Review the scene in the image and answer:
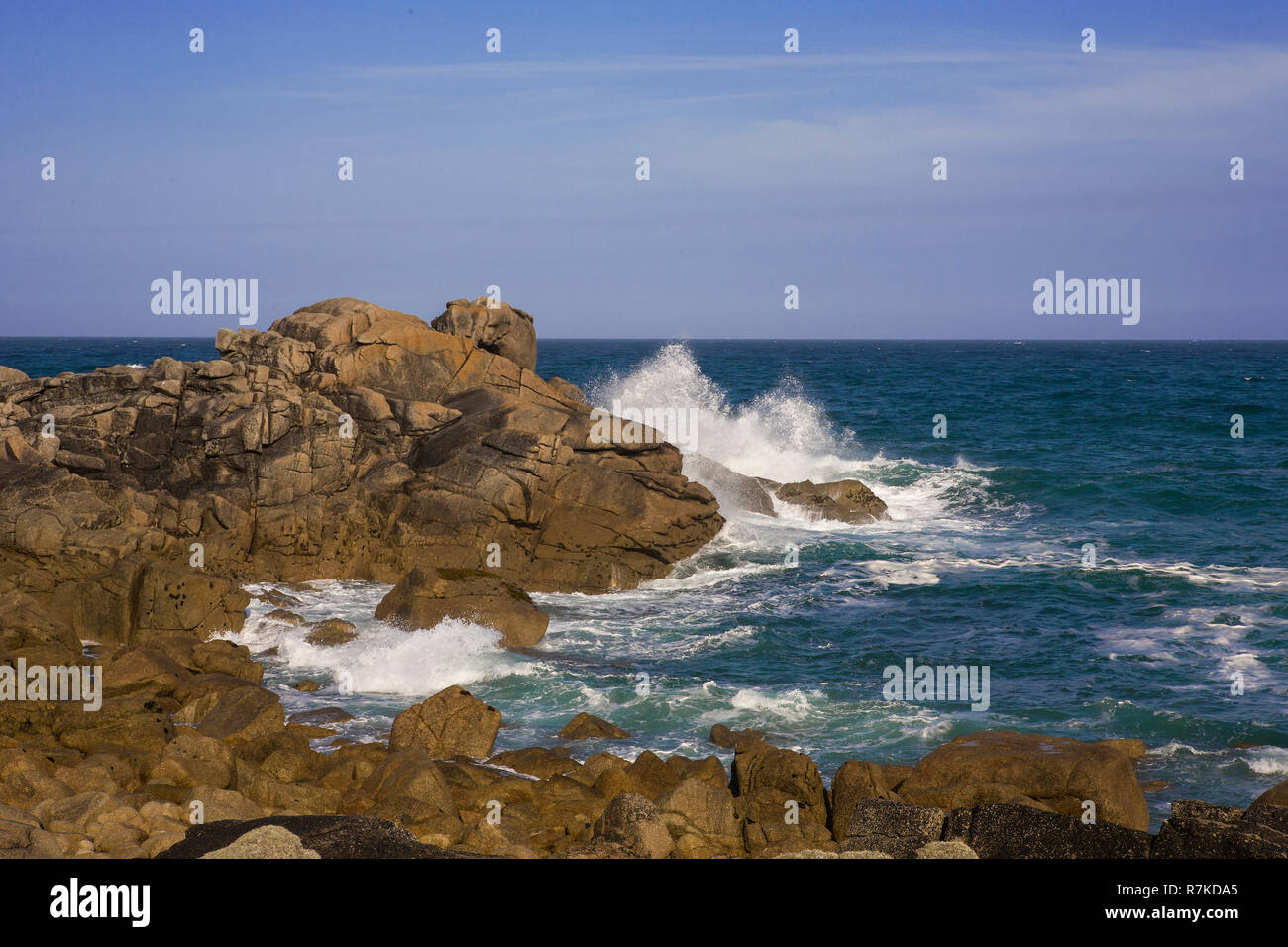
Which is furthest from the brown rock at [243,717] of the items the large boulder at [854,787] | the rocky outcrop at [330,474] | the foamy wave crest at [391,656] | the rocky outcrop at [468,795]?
the large boulder at [854,787]

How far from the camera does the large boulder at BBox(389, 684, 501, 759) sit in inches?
606

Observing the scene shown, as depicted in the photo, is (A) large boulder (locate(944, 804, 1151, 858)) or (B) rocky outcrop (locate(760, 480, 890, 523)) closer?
(A) large boulder (locate(944, 804, 1151, 858))

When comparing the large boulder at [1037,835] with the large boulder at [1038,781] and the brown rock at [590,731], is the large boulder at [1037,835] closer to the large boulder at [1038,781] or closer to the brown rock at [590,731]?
the large boulder at [1038,781]

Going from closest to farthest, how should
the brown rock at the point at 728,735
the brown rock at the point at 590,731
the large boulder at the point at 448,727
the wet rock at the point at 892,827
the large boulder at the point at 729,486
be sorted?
1. the wet rock at the point at 892,827
2. the large boulder at the point at 448,727
3. the brown rock at the point at 728,735
4. the brown rock at the point at 590,731
5. the large boulder at the point at 729,486

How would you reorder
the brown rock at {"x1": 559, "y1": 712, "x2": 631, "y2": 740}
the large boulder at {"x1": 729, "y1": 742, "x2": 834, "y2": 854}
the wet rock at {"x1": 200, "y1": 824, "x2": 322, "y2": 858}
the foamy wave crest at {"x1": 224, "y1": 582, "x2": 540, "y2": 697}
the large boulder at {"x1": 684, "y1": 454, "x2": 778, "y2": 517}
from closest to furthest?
the wet rock at {"x1": 200, "y1": 824, "x2": 322, "y2": 858}
the large boulder at {"x1": 729, "y1": 742, "x2": 834, "y2": 854}
the brown rock at {"x1": 559, "y1": 712, "x2": 631, "y2": 740}
the foamy wave crest at {"x1": 224, "y1": 582, "x2": 540, "y2": 697}
the large boulder at {"x1": 684, "y1": 454, "x2": 778, "y2": 517}

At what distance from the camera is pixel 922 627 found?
22.7 meters

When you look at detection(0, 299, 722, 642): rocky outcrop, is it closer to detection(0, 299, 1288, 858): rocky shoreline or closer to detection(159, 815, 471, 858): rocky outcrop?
detection(0, 299, 1288, 858): rocky shoreline

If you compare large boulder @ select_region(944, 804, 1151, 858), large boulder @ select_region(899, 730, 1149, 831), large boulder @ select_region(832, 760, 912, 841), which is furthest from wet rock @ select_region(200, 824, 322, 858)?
large boulder @ select_region(899, 730, 1149, 831)

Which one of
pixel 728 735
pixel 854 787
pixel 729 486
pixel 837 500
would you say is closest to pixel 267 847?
pixel 854 787

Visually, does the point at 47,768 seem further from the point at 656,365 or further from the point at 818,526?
the point at 656,365

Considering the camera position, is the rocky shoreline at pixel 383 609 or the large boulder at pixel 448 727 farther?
the large boulder at pixel 448 727

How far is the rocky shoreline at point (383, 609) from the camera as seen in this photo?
34.4 feet

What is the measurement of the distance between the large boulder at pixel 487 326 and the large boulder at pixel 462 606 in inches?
423

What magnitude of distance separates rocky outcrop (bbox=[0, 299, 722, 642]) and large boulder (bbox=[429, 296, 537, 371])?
86.0 inches
